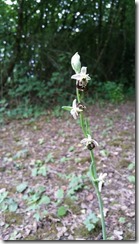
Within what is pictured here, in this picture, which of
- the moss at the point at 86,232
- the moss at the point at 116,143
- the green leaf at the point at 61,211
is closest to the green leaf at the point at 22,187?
→ the green leaf at the point at 61,211

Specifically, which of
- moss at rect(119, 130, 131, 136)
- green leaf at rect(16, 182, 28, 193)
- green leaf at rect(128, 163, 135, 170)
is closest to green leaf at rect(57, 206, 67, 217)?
green leaf at rect(16, 182, 28, 193)

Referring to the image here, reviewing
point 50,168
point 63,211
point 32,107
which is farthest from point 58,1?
point 63,211

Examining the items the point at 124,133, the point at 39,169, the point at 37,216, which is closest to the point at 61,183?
the point at 39,169

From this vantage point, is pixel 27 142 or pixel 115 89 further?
pixel 115 89

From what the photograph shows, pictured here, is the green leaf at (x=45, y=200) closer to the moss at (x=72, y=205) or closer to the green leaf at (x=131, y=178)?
the moss at (x=72, y=205)

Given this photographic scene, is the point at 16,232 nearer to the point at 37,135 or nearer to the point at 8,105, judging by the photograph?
the point at 37,135

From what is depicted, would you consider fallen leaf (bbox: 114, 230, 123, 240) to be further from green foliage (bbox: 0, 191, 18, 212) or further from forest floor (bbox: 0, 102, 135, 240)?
green foliage (bbox: 0, 191, 18, 212)

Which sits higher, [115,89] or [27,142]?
[115,89]
